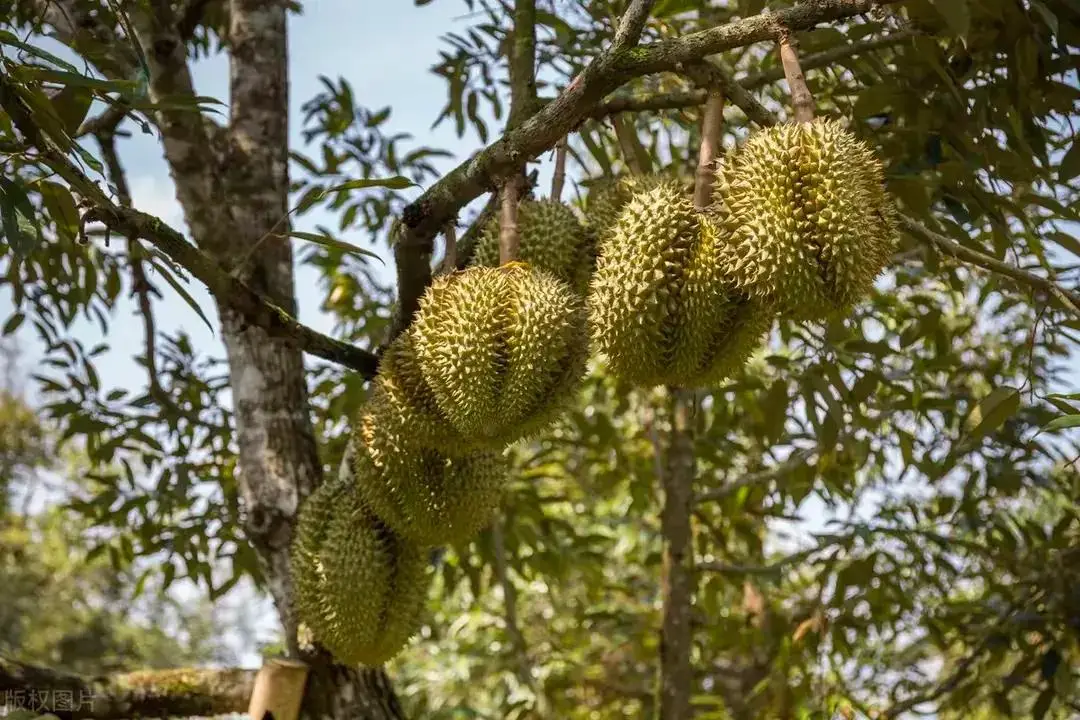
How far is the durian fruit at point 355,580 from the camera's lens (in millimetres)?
2037

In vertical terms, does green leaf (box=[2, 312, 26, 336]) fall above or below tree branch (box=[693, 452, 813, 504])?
above

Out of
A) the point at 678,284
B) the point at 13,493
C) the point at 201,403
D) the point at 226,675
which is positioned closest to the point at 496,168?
the point at 678,284

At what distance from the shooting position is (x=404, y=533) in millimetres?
2004

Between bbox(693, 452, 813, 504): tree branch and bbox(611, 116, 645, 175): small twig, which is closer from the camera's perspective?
bbox(611, 116, 645, 175): small twig

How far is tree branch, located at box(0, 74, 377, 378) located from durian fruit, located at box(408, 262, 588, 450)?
478 mm

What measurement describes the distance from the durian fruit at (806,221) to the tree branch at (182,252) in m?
0.96

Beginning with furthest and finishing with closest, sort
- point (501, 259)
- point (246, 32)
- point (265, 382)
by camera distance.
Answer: point (246, 32), point (265, 382), point (501, 259)

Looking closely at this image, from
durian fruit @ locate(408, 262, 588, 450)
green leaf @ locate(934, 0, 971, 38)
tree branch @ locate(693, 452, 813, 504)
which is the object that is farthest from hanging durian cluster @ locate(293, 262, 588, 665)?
tree branch @ locate(693, 452, 813, 504)

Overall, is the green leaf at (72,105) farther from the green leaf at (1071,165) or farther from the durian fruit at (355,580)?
the green leaf at (1071,165)

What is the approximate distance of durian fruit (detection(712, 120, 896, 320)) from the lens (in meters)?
1.43

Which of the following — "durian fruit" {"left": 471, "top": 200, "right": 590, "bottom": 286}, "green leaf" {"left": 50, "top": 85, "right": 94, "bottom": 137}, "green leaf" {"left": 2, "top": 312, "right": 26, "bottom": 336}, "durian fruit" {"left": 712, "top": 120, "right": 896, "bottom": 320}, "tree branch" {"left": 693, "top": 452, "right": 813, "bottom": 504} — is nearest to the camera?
"durian fruit" {"left": 712, "top": 120, "right": 896, "bottom": 320}

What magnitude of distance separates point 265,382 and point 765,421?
126 centimetres

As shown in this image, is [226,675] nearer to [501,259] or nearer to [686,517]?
[501,259]

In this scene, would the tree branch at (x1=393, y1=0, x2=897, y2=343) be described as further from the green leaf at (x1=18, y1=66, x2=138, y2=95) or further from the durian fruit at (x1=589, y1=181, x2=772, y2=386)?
the green leaf at (x1=18, y1=66, x2=138, y2=95)
